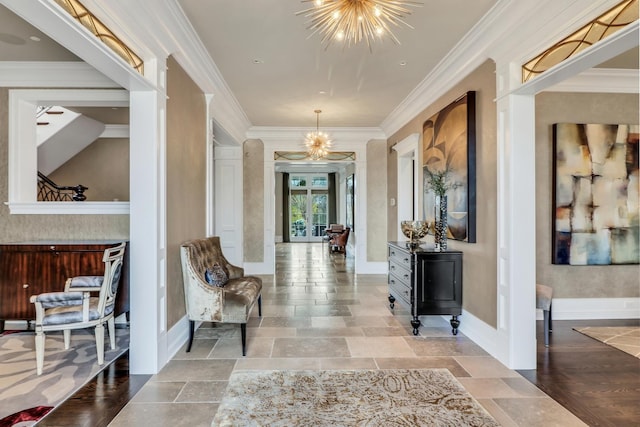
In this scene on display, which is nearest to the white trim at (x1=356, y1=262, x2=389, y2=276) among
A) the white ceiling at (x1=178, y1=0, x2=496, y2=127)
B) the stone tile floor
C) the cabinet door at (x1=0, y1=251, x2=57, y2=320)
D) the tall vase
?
the stone tile floor

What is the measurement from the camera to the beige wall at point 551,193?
14.3 feet

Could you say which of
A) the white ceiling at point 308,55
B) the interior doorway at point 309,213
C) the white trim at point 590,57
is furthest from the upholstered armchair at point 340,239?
the white trim at point 590,57

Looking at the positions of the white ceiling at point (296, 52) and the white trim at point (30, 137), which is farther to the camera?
the white trim at point (30, 137)

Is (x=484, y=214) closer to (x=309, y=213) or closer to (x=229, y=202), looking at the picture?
(x=229, y=202)

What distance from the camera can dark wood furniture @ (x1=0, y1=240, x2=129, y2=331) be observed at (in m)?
3.68

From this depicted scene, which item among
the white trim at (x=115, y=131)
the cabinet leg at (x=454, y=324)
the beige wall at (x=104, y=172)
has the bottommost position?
the cabinet leg at (x=454, y=324)

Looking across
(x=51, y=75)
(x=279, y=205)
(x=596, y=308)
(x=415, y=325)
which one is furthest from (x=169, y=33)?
(x=279, y=205)

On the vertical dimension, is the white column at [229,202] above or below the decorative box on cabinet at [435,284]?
above

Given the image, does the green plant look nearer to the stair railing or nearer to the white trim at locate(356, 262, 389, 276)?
the white trim at locate(356, 262, 389, 276)

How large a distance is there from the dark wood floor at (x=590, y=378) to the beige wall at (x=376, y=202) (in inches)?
163

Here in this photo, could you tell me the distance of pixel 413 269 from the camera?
405cm

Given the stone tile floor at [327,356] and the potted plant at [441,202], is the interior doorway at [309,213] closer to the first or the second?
the stone tile floor at [327,356]

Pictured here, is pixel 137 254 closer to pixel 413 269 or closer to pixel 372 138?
pixel 413 269

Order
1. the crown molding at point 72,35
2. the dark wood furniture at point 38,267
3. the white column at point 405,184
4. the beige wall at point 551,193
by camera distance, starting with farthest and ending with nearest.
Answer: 1. the white column at point 405,184
2. the beige wall at point 551,193
3. the dark wood furniture at point 38,267
4. the crown molding at point 72,35
